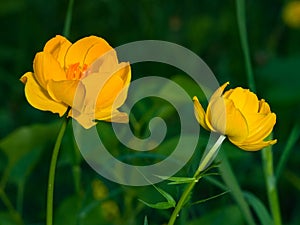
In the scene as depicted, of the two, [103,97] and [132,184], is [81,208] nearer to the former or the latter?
[132,184]

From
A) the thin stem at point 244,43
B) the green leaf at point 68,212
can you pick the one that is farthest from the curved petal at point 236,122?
the green leaf at point 68,212

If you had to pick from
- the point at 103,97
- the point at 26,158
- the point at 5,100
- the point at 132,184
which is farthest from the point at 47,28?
the point at 103,97

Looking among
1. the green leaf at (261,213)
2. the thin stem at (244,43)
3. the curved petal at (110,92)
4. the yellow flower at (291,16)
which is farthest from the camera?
the yellow flower at (291,16)

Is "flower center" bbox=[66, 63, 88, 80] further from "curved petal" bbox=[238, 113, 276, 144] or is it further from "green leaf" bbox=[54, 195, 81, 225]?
"green leaf" bbox=[54, 195, 81, 225]

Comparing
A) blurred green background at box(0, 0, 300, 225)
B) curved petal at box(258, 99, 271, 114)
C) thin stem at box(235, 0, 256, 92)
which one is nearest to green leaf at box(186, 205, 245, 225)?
blurred green background at box(0, 0, 300, 225)

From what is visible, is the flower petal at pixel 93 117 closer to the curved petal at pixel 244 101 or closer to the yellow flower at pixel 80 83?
the yellow flower at pixel 80 83

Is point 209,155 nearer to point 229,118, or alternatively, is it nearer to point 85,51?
point 229,118

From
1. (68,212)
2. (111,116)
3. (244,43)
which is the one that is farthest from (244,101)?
(68,212)
